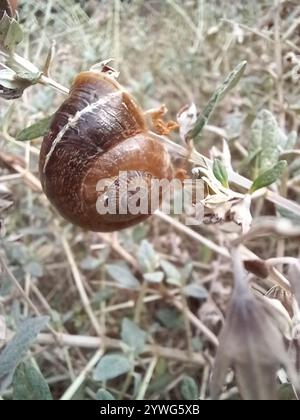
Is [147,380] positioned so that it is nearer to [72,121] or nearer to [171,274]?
[171,274]

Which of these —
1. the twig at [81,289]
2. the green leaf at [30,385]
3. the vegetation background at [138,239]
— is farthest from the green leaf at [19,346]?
the twig at [81,289]

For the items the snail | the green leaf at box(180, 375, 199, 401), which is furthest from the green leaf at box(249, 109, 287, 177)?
the green leaf at box(180, 375, 199, 401)

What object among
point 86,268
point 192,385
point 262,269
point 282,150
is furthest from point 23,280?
point 262,269

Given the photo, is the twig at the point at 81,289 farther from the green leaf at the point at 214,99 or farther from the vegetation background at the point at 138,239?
the green leaf at the point at 214,99
